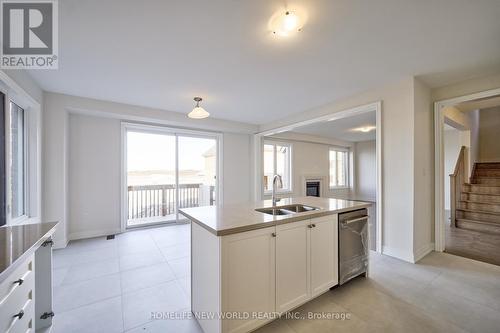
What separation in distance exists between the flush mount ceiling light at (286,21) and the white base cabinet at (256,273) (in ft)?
5.27

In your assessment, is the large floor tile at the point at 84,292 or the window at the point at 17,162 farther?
the window at the point at 17,162

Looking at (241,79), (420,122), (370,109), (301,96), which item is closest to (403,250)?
(420,122)

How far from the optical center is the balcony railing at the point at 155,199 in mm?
4773

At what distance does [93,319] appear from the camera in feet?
5.77

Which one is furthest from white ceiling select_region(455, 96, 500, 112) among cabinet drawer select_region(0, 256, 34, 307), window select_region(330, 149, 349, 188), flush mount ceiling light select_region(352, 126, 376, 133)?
cabinet drawer select_region(0, 256, 34, 307)

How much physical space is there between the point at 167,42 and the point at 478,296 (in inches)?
153

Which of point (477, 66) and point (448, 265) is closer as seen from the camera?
point (477, 66)

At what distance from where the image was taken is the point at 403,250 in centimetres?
281

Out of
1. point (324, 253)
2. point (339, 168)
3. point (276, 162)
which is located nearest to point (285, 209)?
point (324, 253)

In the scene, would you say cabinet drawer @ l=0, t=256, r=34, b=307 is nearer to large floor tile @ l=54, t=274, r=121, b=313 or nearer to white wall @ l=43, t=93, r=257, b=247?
large floor tile @ l=54, t=274, r=121, b=313

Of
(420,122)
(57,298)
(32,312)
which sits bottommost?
(57,298)

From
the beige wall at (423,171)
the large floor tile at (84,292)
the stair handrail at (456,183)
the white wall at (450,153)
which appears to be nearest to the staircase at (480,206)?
the stair handrail at (456,183)

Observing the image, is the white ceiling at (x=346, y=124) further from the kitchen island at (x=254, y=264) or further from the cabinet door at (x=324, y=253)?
the kitchen island at (x=254, y=264)

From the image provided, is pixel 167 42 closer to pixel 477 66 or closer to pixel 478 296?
pixel 477 66
